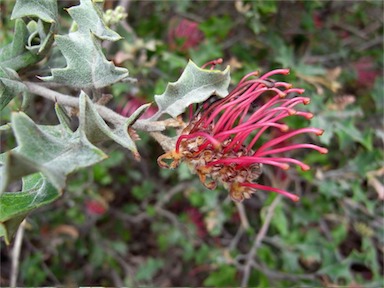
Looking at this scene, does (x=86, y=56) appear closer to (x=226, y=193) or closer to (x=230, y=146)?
(x=230, y=146)

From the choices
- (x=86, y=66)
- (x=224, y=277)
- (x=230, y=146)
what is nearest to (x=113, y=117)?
(x=86, y=66)

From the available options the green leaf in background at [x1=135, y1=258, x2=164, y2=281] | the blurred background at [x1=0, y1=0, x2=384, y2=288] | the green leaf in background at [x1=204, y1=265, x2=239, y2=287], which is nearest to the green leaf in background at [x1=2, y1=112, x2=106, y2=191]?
the blurred background at [x1=0, y1=0, x2=384, y2=288]

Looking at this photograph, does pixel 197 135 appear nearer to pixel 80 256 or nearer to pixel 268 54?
pixel 268 54

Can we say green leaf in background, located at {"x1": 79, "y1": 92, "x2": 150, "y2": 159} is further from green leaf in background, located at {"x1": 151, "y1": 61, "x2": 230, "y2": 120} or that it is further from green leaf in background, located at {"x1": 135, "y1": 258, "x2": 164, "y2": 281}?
green leaf in background, located at {"x1": 135, "y1": 258, "x2": 164, "y2": 281}

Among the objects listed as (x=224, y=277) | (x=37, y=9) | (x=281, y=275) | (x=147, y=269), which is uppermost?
(x=37, y=9)

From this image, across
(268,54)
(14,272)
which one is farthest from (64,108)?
(268,54)

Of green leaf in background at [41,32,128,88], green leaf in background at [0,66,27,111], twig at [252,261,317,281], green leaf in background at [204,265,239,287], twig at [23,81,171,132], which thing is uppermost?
green leaf in background at [41,32,128,88]
